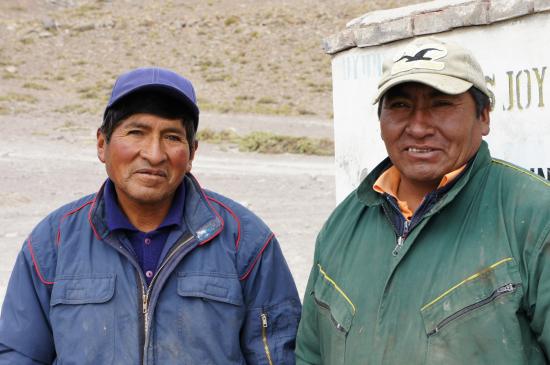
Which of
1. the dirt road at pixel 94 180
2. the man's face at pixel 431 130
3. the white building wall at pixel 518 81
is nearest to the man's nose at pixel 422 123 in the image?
the man's face at pixel 431 130

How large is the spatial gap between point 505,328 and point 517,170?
1.47 feet

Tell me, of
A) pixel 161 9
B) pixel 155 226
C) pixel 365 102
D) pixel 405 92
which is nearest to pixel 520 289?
pixel 405 92

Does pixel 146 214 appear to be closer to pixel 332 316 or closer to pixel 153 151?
pixel 153 151

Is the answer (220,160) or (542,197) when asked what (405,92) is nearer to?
(542,197)

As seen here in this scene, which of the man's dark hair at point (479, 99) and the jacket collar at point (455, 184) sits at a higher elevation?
the man's dark hair at point (479, 99)

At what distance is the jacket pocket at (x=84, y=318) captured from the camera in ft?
7.75

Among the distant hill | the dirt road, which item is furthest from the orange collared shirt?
the distant hill

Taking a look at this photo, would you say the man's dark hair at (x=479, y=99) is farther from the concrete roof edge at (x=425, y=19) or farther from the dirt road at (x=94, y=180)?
the dirt road at (x=94, y=180)

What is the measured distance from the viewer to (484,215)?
2102 millimetres

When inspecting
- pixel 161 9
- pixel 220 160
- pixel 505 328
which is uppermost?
pixel 161 9

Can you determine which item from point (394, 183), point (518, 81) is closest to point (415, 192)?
point (394, 183)

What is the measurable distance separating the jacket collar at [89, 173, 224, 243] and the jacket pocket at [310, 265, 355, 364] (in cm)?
37

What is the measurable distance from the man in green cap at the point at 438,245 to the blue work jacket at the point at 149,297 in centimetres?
22

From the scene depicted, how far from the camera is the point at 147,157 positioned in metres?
2.45
